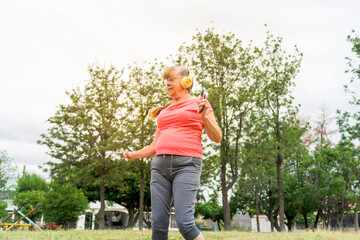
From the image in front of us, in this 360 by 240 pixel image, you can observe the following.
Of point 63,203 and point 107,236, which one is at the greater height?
point 63,203

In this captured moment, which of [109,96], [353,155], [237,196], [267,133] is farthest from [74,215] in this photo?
[353,155]

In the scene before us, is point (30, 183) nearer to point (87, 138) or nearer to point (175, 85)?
point (87, 138)

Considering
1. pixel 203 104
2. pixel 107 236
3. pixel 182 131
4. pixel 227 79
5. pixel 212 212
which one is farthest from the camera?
pixel 212 212

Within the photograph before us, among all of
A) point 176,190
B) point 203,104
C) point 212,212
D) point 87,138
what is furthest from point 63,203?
point 212,212

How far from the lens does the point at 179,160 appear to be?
9.63 feet

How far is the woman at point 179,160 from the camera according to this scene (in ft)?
9.31

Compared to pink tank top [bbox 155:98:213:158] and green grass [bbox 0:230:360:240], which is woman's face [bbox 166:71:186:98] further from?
green grass [bbox 0:230:360:240]

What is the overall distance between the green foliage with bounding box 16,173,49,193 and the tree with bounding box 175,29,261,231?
2749cm

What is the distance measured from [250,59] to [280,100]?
322 centimetres

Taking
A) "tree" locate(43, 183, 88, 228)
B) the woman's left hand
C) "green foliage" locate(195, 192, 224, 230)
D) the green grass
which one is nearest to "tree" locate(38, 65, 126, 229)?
"tree" locate(43, 183, 88, 228)

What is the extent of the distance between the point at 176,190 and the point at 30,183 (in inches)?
1665

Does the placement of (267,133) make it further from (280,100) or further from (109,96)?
(109,96)

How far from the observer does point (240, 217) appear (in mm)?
55781

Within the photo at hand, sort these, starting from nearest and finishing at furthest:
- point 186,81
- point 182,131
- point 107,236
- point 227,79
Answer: point 182,131 < point 186,81 < point 107,236 < point 227,79
